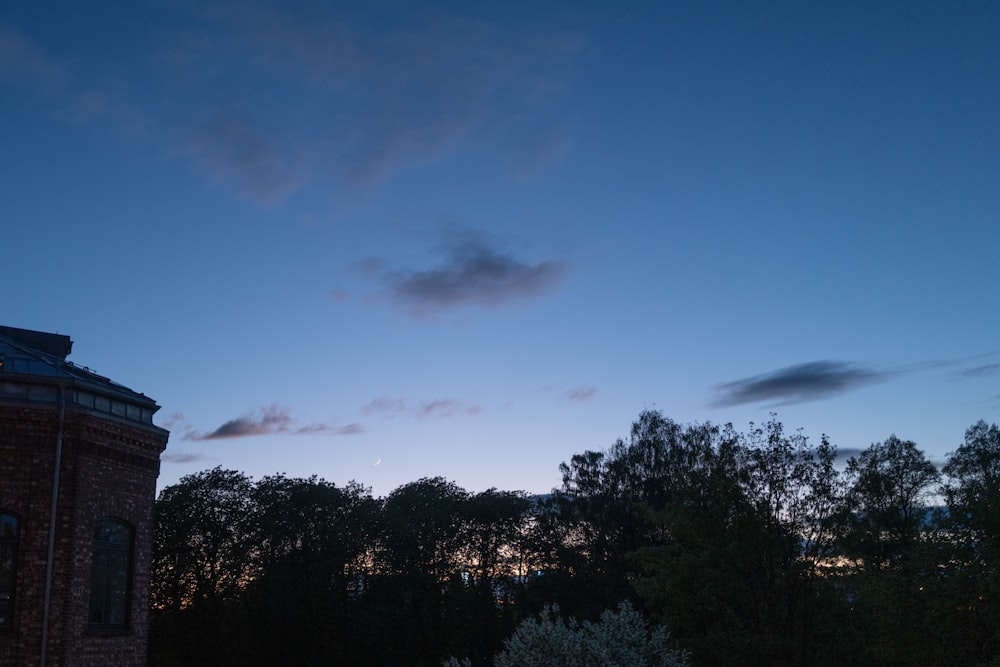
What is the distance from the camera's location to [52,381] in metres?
21.8

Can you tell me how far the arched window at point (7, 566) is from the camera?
20.9m

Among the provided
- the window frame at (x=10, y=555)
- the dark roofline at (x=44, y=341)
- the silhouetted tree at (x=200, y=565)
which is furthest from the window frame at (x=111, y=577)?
the silhouetted tree at (x=200, y=565)

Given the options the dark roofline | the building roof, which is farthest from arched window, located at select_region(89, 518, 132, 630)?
the dark roofline

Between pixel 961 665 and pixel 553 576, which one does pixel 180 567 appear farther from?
pixel 961 665

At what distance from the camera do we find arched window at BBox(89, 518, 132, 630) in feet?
74.8

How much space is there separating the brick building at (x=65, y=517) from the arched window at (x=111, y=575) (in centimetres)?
3

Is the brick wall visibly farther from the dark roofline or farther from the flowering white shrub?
the flowering white shrub

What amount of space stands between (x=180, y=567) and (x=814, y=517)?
1619 inches

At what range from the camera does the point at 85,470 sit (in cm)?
2209

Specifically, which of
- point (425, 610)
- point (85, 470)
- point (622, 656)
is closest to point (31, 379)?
point (85, 470)

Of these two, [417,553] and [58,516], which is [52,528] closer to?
[58,516]

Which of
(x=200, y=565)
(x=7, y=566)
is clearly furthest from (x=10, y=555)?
(x=200, y=565)

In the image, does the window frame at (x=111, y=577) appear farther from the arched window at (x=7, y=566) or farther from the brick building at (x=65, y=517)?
the arched window at (x=7, y=566)

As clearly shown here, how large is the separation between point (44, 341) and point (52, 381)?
18.3 ft
